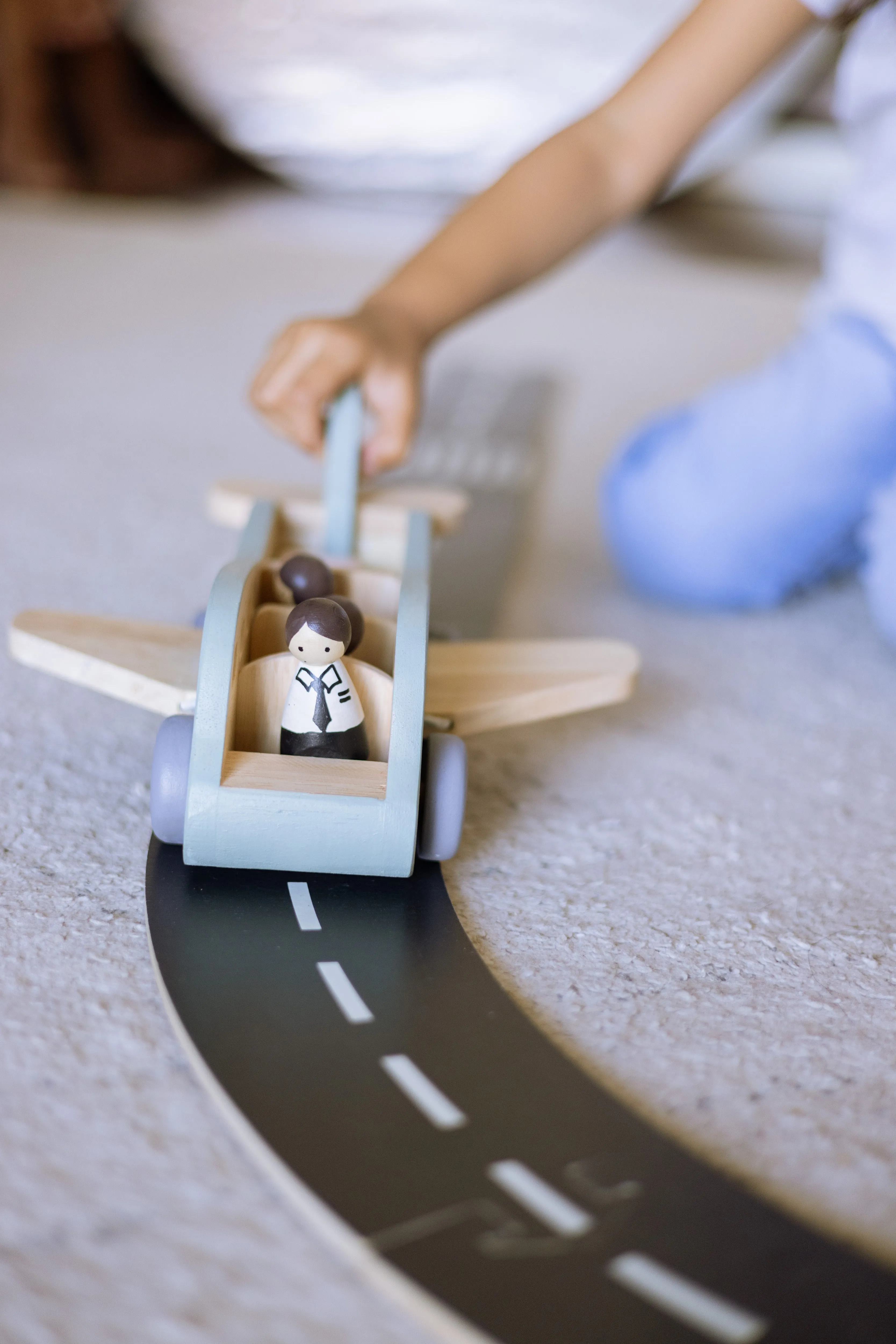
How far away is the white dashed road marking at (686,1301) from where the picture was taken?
38cm

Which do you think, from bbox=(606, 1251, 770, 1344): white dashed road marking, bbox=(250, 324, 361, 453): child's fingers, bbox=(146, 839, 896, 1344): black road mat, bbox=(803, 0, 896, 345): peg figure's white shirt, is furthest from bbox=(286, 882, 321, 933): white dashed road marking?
bbox=(803, 0, 896, 345): peg figure's white shirt

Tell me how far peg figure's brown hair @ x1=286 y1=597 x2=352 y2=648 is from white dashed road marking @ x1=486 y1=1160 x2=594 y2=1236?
0.78 feet

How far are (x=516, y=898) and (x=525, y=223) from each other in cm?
48

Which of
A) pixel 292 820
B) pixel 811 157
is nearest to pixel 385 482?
pixel 292 820

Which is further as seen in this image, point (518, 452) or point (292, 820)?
point (518, 452)

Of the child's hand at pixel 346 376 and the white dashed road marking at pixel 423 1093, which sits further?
the child's hand at pixel 346 376

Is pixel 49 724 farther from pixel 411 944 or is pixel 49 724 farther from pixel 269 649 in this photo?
pixel 411 944

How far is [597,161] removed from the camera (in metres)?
0.85

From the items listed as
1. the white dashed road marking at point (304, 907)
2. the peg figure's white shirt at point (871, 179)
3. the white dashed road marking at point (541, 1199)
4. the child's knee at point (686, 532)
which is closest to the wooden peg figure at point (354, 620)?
the white dashed road marking at point (304, 907)

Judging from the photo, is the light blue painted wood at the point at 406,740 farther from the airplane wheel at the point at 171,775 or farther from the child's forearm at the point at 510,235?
the child's forearm at the point at 510,235

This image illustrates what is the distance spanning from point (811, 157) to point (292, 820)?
2860mm

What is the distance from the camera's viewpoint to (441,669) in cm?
67

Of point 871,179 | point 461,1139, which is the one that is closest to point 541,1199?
point 461,1139

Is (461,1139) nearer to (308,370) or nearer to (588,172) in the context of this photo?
(308,370)
